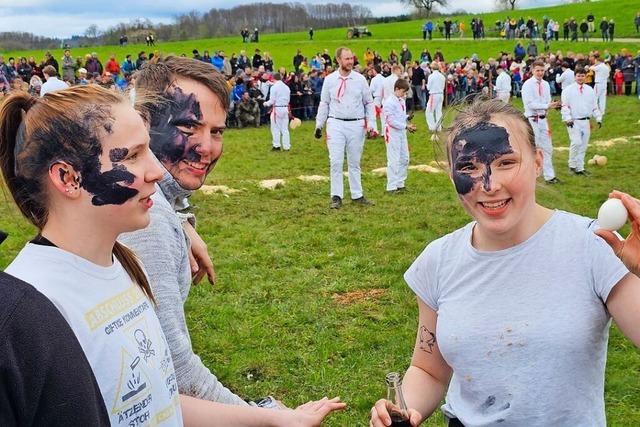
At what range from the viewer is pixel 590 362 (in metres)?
2.12

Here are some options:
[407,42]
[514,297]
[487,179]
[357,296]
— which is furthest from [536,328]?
[407,42]

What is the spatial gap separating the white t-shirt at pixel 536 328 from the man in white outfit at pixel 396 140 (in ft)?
31.4

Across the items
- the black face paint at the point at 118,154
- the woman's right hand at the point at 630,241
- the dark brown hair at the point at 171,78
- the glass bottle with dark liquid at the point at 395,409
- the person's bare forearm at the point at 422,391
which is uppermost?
the dark brown hair at the point at 171,78

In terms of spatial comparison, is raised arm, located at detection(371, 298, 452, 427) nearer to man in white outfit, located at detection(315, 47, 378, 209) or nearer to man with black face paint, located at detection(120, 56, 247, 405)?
man with black face paint, located at detection(120, 56, 247, 405)

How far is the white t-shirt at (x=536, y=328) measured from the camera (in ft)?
6.85

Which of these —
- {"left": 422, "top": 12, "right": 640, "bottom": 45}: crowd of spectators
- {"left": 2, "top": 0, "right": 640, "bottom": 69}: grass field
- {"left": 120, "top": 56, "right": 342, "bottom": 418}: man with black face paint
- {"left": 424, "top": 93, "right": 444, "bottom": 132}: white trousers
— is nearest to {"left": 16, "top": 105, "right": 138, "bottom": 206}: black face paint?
{"left": 120, "top": 56, "right": 342, "bottom": 418}: man with black face paint

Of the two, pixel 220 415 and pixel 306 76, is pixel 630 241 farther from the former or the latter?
pixel 306 76

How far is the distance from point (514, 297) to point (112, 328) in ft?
4.14

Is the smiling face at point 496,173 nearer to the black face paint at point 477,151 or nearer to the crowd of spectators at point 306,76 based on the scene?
the black face paint at point 477,151

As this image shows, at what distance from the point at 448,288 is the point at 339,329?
3.77 metres

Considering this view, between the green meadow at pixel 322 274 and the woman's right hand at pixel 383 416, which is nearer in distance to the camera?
the woman's right hand at pixel 383 416

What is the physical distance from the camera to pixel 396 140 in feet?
39.1

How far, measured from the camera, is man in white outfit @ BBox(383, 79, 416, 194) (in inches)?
464

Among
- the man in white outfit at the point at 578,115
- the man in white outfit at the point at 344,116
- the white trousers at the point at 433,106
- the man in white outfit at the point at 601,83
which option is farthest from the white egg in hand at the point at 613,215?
the man in white outfit at the point at 601,83
